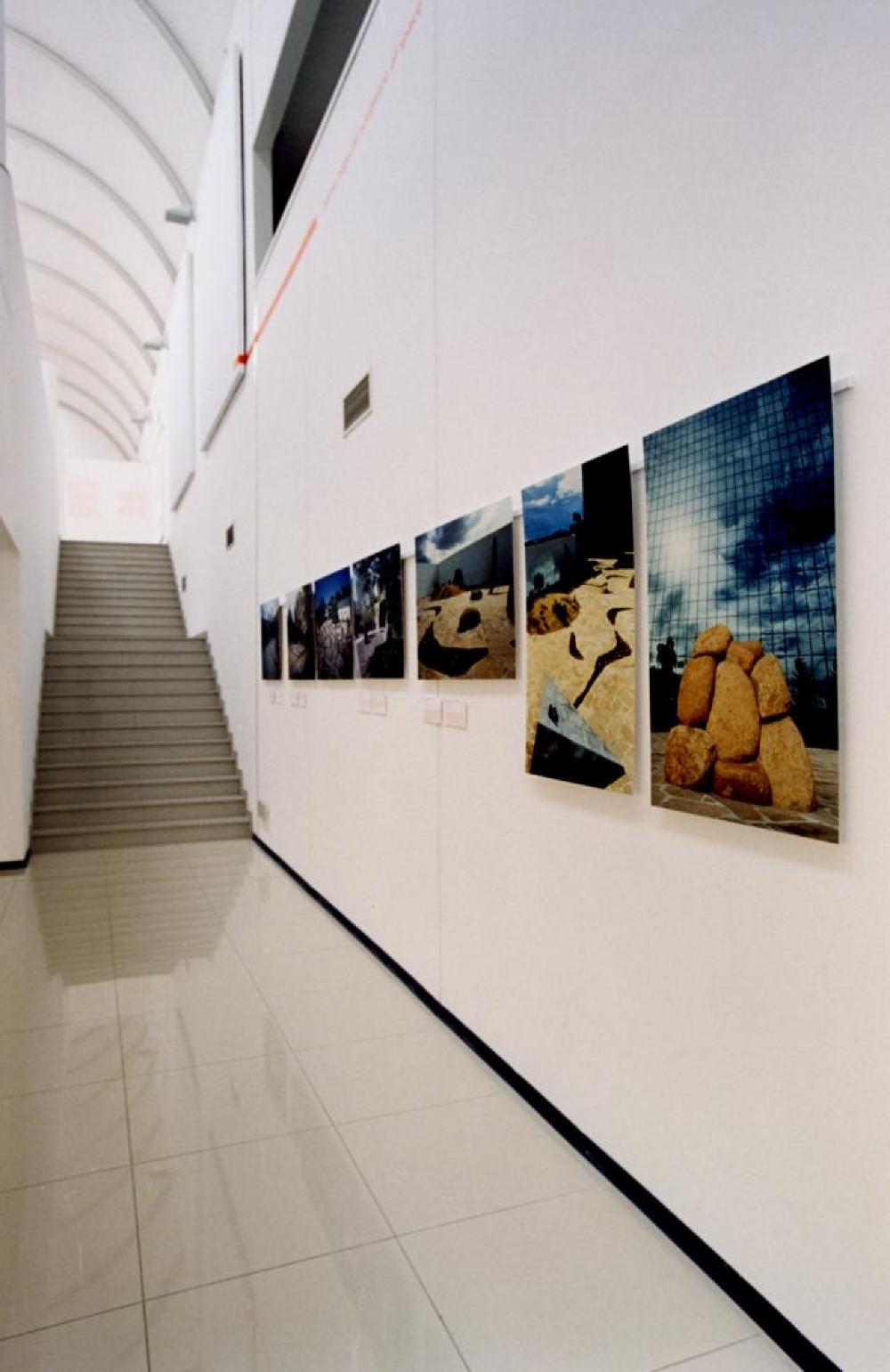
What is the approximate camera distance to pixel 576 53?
9.19ft

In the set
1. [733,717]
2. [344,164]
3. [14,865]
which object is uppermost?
[344,164]

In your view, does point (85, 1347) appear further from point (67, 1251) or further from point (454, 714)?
point (454, 714)

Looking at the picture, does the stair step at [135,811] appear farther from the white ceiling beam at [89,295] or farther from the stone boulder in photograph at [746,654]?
the white ceiling beam at [89,295]

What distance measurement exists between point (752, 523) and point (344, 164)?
456cm

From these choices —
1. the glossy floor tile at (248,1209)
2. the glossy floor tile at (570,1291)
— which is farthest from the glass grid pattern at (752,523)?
the glossy floor tile at (248,1209)

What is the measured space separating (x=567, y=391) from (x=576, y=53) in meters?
1.06

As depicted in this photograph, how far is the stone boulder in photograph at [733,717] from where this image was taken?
2076mm

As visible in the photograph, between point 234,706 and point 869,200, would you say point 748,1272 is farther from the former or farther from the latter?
point 234,706

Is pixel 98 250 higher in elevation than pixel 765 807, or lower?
higher

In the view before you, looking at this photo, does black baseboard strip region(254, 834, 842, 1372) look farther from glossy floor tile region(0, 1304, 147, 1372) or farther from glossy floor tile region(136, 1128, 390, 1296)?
glossy floor tile region(0, 1304, 147, 1372)

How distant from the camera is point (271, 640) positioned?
7680mm

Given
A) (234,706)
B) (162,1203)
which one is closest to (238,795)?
(234,706)

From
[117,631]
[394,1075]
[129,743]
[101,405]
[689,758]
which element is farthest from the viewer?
[101,405]

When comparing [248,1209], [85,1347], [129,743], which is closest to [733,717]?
[248,1209]
